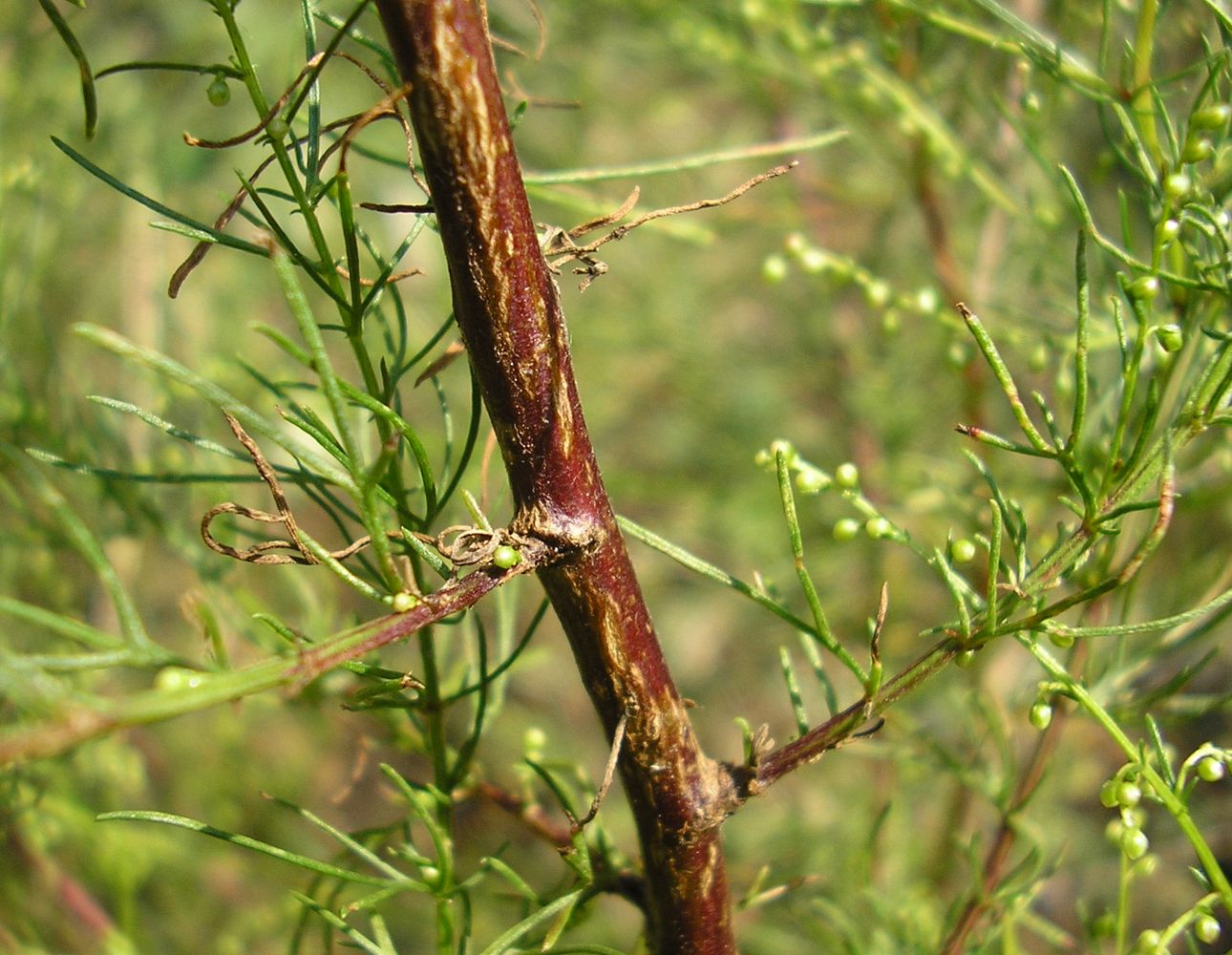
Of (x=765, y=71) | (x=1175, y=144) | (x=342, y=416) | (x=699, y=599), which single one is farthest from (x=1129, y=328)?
(x=699, y=599)

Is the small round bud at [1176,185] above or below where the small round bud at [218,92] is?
below

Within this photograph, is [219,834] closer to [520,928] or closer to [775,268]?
[520,928]

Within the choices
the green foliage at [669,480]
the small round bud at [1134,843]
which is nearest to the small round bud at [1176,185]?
the green foliage at [669,480]

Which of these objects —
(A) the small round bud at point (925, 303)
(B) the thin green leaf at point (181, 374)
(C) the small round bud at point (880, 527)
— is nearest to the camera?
(B) the thin green leaf at point (181, 374)

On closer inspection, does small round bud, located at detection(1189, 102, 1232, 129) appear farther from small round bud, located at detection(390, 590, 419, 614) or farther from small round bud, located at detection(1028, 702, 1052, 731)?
small round bud, located at detection(390, 590, 419, 614)

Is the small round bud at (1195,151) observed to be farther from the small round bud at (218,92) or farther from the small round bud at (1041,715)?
the small round bud at (218,92)
